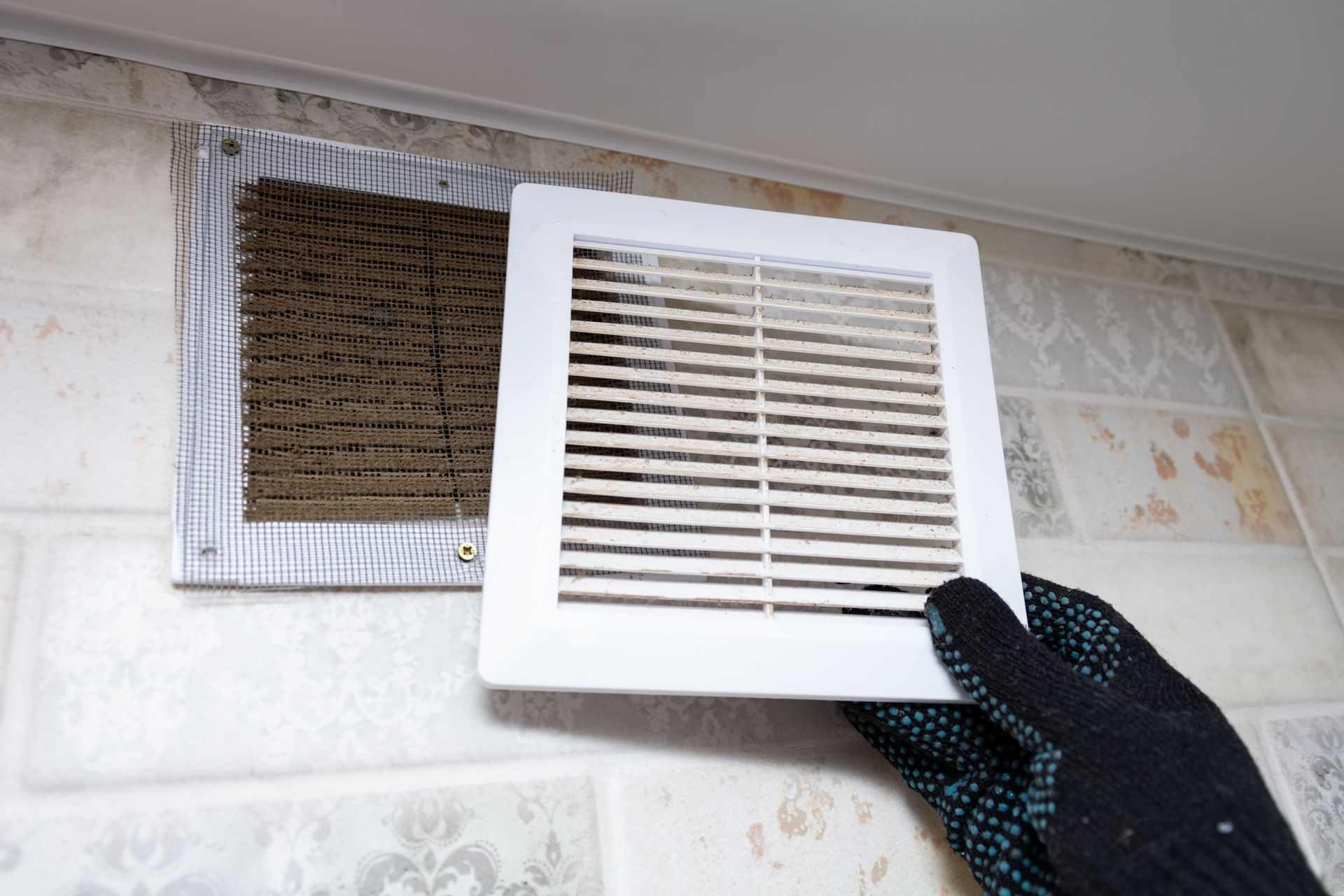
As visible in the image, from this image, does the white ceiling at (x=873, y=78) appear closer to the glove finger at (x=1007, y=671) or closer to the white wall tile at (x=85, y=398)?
the white wall tile at (x=85, y=398)

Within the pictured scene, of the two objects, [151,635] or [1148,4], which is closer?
[151,635]

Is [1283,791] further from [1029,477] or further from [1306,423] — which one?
[1306,423]

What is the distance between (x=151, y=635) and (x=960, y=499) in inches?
24.1

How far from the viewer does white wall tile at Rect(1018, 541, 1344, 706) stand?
92 cm

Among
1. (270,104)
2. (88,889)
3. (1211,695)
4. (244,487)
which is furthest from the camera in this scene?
(1211,695)

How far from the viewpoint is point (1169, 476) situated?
1.03 metres

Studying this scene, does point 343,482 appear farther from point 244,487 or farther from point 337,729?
point 337,729

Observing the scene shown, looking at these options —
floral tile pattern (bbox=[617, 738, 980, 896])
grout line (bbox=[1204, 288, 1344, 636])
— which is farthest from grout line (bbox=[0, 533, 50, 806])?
grout line (bbox=[1204, 288, 1344, 636])

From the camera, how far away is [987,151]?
967 millimetres

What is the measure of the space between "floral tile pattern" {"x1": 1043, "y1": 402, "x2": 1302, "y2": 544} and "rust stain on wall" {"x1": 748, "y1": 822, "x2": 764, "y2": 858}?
49cm

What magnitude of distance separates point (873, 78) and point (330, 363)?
1.84 ft

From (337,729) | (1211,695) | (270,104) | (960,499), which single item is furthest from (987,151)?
(337,729)

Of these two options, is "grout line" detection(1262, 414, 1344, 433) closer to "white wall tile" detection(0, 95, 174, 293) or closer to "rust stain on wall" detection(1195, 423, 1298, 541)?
"rust stain on wall" detection(1195, 423, 1298, 541)

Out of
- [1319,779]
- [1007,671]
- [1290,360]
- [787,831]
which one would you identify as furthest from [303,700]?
[1290,360]
